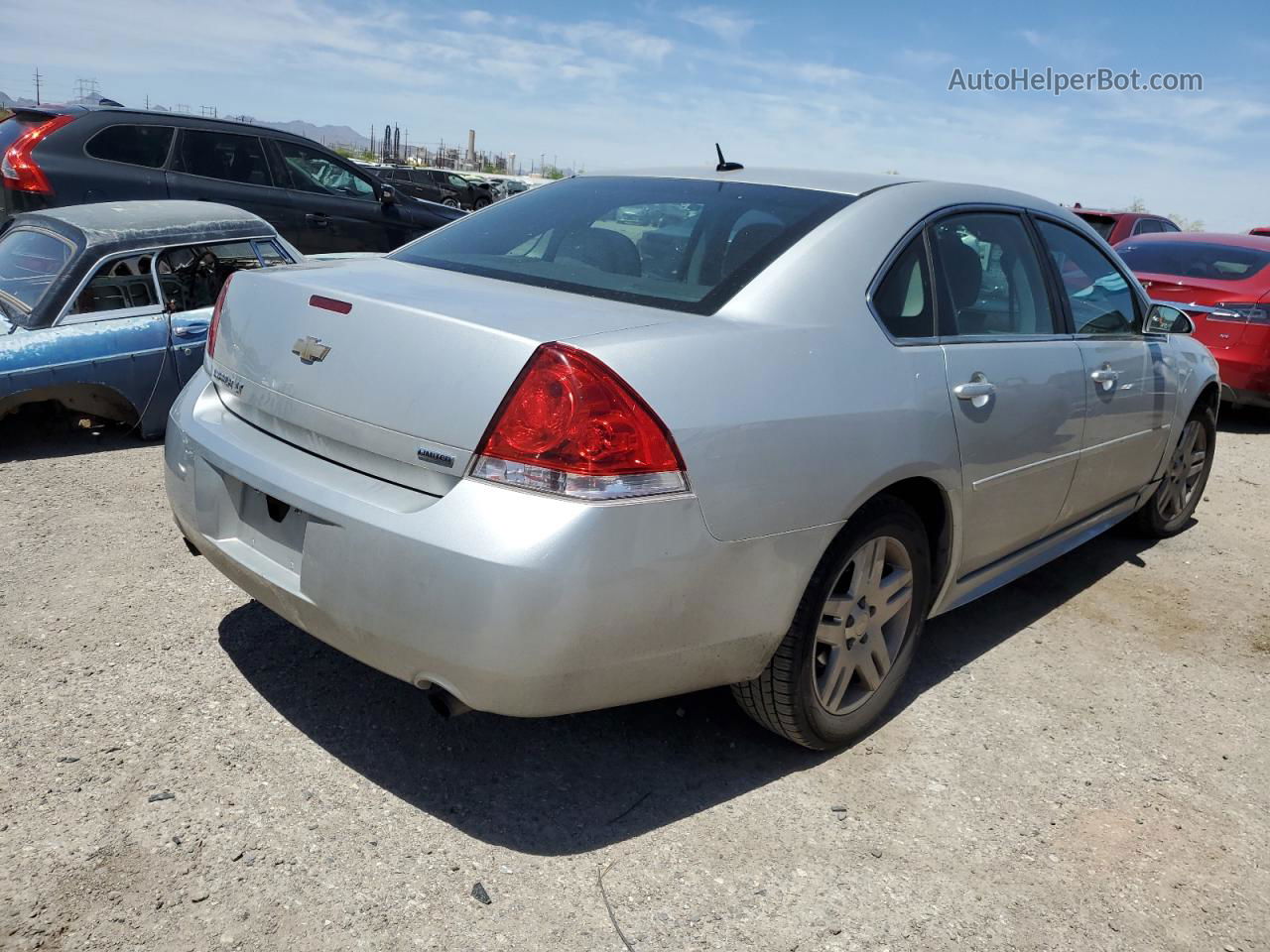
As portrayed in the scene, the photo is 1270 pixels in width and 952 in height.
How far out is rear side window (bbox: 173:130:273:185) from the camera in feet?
27.7

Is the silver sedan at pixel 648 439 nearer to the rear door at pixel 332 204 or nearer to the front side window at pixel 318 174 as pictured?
the rear door at pixel 332 204

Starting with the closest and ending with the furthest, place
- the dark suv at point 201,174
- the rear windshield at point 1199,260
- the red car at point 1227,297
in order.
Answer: the dark suv at point 201,174
the red car at point 1227,297
the rear windshield at point 1199,260

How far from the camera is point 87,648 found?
10.9 feet

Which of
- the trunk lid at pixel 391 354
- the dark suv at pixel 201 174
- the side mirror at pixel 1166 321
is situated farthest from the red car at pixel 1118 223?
the trunk lid at pixel 391 354

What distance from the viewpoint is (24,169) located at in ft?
25.0

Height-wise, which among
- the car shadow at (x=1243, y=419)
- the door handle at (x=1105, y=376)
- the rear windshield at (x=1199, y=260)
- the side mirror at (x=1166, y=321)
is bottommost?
the car shadow at (x=1243, y=419)

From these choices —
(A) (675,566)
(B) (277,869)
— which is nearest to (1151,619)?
(A) (675,566)

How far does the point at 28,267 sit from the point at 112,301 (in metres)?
0.53

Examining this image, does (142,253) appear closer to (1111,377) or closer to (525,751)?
(525,751)

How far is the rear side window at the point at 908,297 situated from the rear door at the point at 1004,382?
0.25 feet

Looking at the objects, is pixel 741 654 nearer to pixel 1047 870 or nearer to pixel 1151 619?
pixel 1047 870

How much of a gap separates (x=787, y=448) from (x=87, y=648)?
2.27 m

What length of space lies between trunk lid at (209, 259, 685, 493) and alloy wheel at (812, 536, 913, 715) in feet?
2.98

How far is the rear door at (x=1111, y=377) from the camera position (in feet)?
12.8
